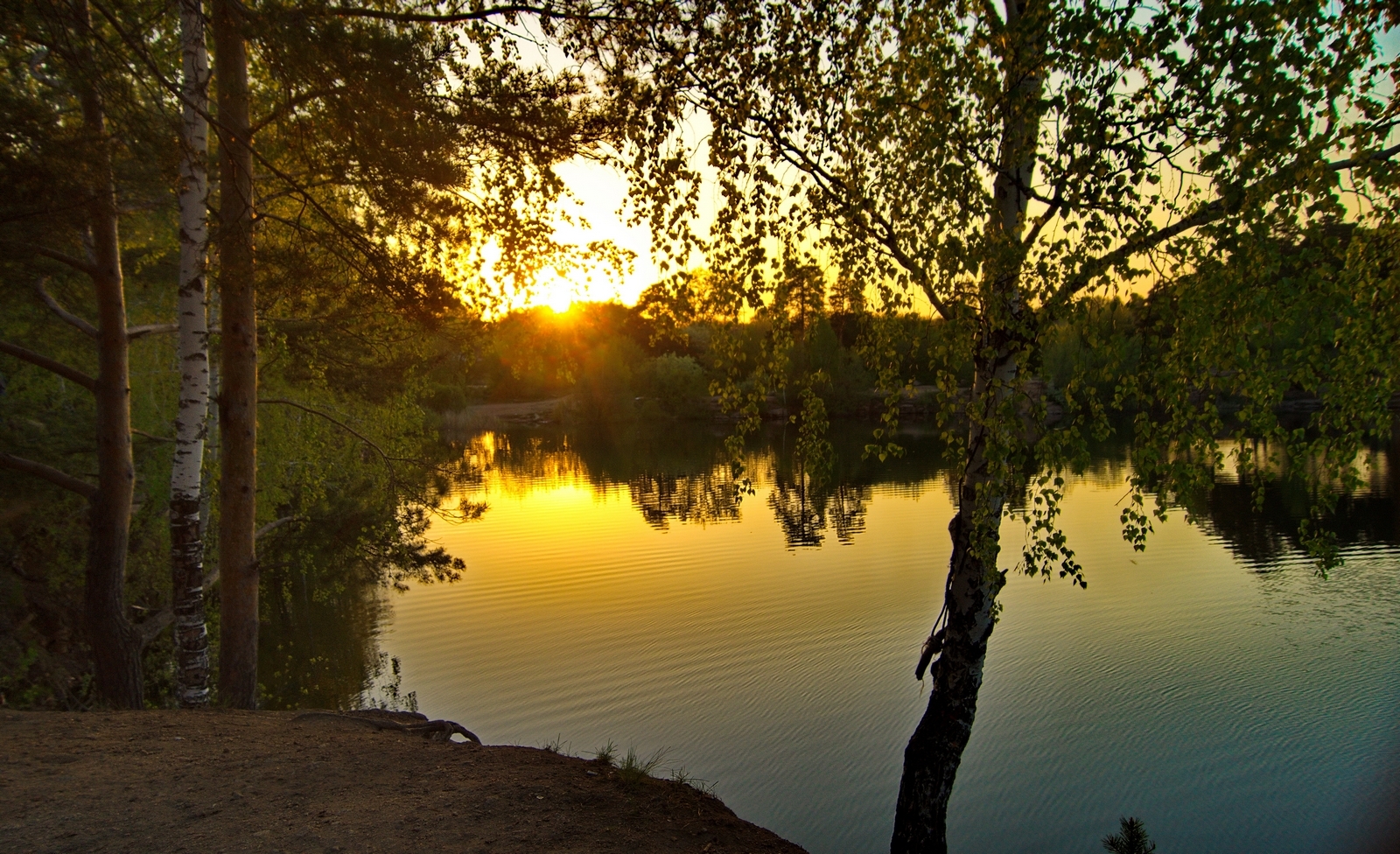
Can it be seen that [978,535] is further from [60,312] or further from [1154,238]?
[60,312]

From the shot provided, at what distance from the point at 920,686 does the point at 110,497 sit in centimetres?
909

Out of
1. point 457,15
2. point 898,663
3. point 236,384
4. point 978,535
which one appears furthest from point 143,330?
point 898,663

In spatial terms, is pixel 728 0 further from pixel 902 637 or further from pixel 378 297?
pixel 902 637

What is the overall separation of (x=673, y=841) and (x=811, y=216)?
4007mm

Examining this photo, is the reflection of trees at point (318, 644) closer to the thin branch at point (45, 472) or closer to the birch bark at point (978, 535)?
the thin branch at point (45, 472)

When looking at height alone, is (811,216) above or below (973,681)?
above

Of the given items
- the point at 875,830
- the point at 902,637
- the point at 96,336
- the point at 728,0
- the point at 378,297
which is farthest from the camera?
the point at 902,637

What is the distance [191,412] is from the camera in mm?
7250

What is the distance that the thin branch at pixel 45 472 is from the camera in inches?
278

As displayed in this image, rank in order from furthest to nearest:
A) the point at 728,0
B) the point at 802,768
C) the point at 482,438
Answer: the point at 482,438, the point at 802,768, the point at 728,0

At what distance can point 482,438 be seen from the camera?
5338cm

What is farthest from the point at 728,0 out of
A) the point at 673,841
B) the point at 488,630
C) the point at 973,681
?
the point at 488,630

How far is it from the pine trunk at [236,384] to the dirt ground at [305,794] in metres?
1.11

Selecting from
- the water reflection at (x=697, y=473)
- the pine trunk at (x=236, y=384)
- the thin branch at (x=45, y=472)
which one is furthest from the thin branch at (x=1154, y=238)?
the water reflection at (x=697, y=473)
